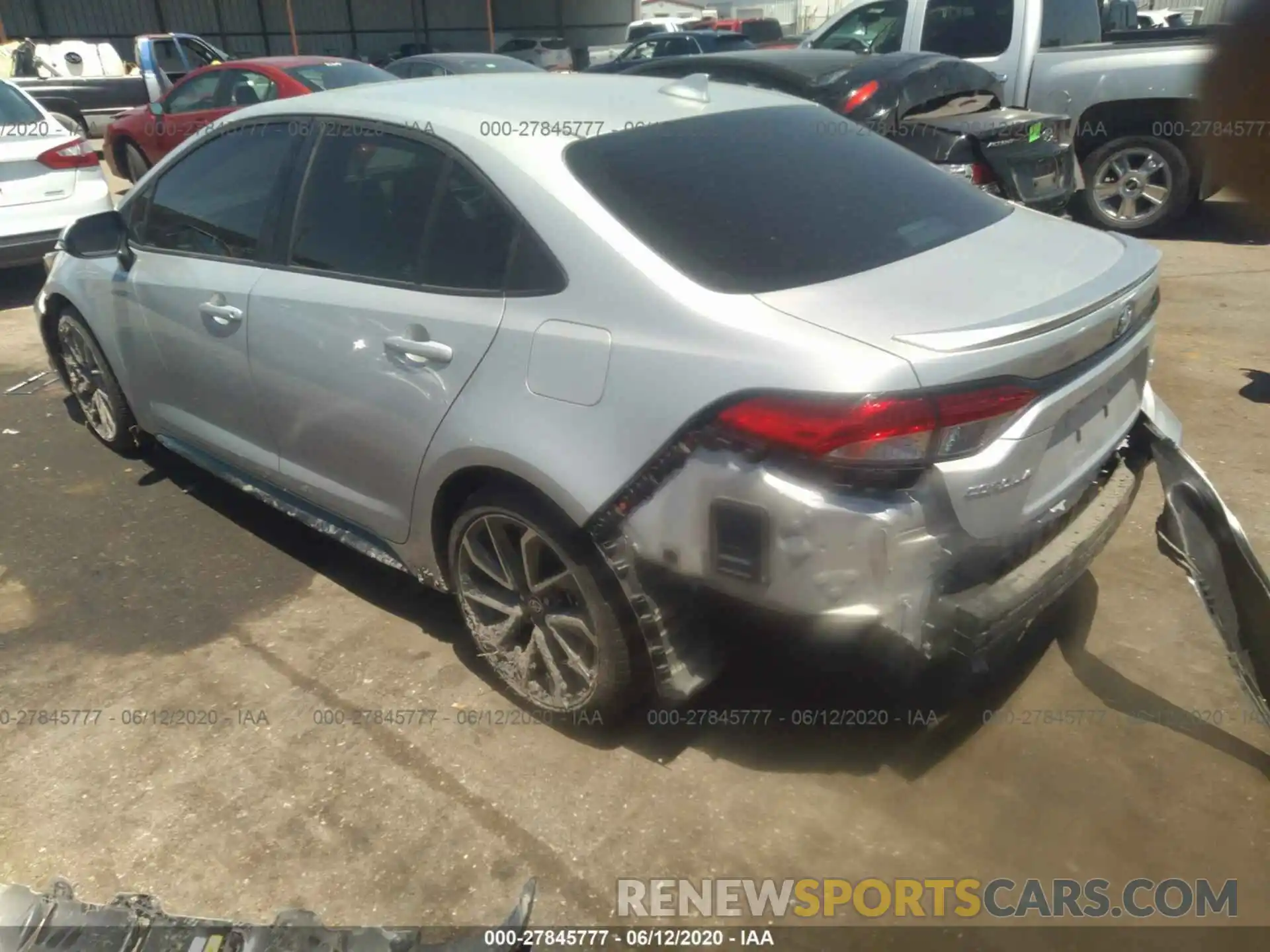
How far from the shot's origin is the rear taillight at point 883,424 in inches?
82.0

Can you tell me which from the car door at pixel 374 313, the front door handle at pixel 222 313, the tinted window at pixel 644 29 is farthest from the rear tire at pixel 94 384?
the tinted window at pixel 644 29

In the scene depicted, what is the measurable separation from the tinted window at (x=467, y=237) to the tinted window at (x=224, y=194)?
84 cm

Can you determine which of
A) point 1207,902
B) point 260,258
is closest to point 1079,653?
point 1207,902

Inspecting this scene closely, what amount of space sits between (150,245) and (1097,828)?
12.5 ft

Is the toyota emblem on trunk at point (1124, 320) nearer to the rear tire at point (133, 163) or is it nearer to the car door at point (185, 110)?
the car door at point (185, 110)

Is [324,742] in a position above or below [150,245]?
below

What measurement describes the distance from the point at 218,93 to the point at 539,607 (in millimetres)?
9792

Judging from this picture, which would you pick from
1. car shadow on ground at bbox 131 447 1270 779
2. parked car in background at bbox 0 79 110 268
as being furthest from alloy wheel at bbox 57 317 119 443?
parked car in background at bbox 0 79 110 268

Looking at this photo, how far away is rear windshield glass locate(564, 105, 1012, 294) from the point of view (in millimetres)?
2477

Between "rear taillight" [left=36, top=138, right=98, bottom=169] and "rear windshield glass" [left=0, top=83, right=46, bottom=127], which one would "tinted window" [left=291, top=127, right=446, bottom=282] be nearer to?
"rear taillight" [left=36, top=138, right=98, bottom=169]

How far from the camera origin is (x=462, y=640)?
3383 mm

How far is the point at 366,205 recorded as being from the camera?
123 inches

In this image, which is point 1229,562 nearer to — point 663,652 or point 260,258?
point 663,652

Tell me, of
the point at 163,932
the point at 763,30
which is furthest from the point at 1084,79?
the point at 763,30
